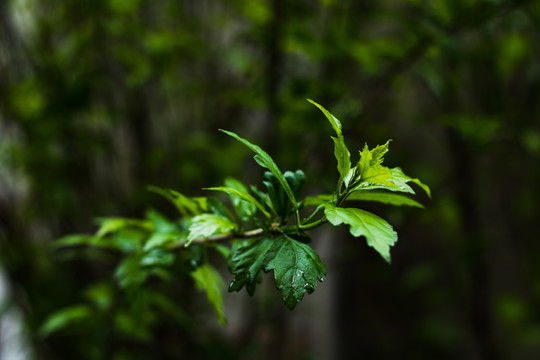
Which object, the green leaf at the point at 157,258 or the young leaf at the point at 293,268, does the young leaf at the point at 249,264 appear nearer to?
the young leaf at the point at 293,268

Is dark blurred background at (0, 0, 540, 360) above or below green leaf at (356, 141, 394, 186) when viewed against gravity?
below

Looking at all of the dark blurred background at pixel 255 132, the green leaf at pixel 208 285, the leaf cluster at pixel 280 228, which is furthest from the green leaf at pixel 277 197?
the dark blurred background at pixel 255 132

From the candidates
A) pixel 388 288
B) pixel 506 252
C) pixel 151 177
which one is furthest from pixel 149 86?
pixel 506 252

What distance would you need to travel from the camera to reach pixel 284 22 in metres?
0.89

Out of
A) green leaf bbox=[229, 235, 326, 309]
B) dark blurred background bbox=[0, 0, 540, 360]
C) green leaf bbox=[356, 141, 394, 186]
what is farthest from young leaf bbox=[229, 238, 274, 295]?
dark blurred background bbox=[0, 0, 540, 360]

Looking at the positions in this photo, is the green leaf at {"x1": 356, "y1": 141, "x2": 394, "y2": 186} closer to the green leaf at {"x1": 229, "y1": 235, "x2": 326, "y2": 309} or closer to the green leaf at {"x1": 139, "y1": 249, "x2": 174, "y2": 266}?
the green leaf at {"x1": 229, "y1": 235, "x2": 326, "y2": 309}

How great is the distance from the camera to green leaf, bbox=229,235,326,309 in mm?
361

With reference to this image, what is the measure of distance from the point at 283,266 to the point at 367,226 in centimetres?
8

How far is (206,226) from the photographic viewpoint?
1.32ft

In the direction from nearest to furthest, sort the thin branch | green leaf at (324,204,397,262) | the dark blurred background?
1. green leaf at (324,204,397,262)
2. the thin branch
3. the dark blurred background

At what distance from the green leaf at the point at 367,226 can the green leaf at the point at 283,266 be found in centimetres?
5

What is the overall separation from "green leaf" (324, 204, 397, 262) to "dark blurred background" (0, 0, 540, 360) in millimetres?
531

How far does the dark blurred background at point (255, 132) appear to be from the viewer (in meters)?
0.93

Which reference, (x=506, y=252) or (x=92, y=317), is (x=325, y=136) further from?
(x=506, y=252)
